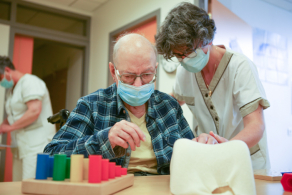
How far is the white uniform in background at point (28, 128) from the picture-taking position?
9.38 ft

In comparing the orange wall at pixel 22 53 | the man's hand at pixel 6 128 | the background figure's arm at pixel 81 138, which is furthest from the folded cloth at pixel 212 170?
the orange wall at pixel 22 53

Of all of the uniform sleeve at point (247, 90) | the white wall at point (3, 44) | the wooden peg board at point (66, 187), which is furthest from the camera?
the white wall at point (3, 44)

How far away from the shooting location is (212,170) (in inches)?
28.5

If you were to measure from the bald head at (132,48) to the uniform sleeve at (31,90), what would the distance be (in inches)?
72.9

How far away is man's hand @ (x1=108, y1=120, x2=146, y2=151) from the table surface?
13 cm

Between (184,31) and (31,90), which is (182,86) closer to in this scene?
(184,31)

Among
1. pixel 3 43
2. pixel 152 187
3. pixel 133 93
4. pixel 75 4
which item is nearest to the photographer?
pixel 152 187

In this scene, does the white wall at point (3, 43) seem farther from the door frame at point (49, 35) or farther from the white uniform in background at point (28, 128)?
the white uniform in background at point (28, 128)

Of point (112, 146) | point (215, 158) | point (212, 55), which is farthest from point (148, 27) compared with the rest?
point (215, 158)

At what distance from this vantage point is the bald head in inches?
49.3

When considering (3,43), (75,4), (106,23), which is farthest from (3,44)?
(106,23)

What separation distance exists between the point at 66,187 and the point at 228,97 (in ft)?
3.64

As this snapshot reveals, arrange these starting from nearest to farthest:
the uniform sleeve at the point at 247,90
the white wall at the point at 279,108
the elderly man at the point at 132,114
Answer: the elderly man at the point at 132,114, the uniform sleeve at the point at 247,90, the white wall at the point at 279,108

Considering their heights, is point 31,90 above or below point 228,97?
above
